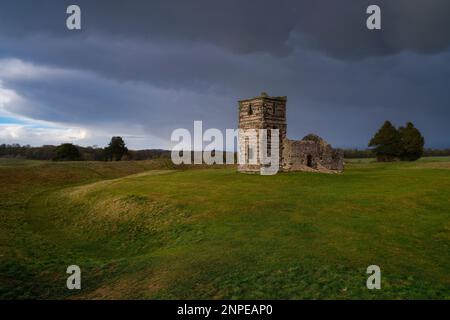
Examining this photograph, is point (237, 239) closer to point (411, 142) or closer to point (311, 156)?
point (311, 156)

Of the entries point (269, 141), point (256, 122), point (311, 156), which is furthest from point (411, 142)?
point (256, 122)

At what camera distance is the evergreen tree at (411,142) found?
76.7 m

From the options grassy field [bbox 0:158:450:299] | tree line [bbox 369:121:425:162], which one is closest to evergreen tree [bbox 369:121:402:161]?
tree line [bbox 369:121:425:162]

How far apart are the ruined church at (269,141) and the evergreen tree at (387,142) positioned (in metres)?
37.0

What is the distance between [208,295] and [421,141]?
77.4 metres

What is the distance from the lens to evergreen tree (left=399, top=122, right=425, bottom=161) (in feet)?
252

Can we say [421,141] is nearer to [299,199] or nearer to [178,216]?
[299,199]

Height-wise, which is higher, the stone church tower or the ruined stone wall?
the stone church tower

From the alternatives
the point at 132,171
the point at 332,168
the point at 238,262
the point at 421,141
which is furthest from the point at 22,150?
the point at 238,262

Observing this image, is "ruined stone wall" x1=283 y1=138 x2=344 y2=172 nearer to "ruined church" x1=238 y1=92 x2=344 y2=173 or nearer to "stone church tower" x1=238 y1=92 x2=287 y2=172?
"ruined church" x1=238 y1=92 x2=344 y2=173

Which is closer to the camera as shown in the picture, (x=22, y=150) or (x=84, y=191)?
(x=84, y=191)

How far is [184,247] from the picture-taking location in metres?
18.4

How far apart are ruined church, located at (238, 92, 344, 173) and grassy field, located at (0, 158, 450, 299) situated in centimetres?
763
